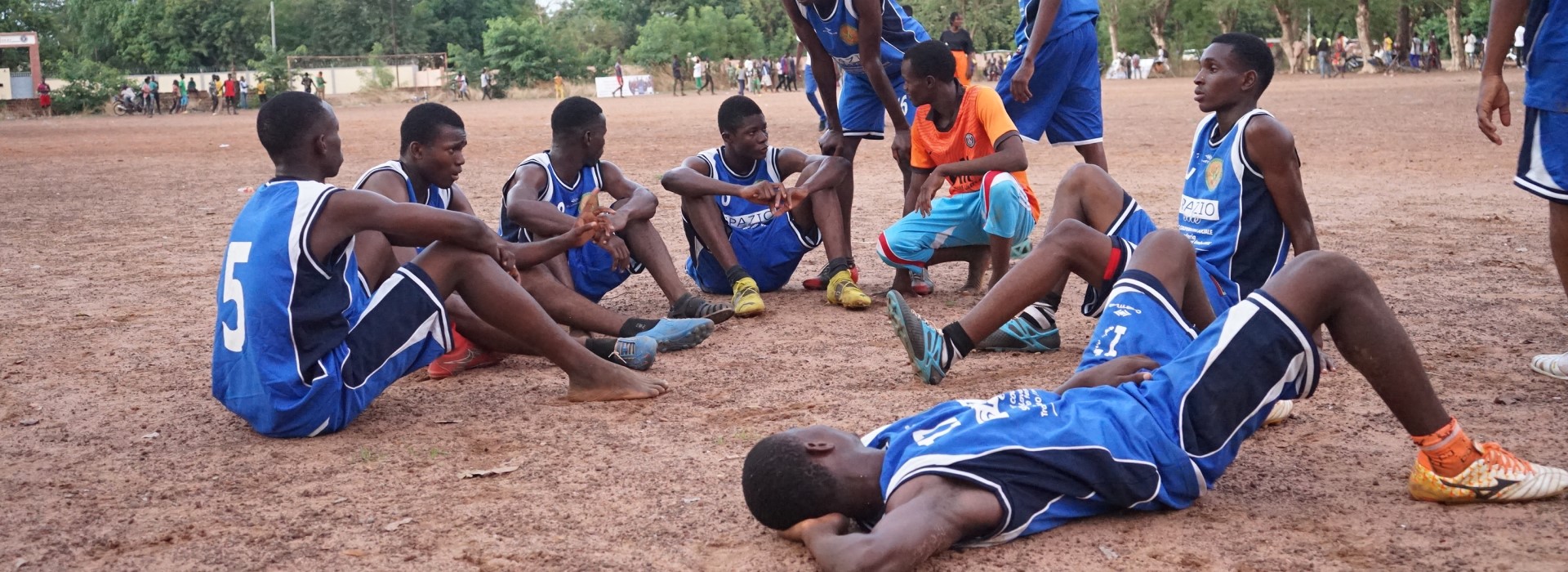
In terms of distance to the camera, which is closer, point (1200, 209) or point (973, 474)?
point (973, 474)

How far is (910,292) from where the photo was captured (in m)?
6.19

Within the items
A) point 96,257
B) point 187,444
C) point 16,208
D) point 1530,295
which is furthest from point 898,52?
point 16,208

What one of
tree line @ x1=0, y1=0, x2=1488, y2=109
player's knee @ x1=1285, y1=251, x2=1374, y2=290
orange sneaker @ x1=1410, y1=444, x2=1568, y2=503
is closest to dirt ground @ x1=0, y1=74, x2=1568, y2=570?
orange sneaker @ x1=1410, y1=444, x2=1568, y2=503

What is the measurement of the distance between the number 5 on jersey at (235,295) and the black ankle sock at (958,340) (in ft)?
7.13

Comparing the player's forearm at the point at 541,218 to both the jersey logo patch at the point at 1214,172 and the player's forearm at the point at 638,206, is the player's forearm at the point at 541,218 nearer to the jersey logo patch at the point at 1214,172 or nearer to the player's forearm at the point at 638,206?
the player's forearm at the point at 638,206

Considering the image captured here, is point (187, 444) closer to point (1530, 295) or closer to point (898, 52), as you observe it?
point (898, 52)

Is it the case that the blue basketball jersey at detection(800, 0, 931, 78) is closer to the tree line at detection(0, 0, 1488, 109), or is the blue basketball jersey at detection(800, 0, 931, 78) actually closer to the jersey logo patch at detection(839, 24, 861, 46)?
the jersey logo patch at detection(839, 24, 861, 46)

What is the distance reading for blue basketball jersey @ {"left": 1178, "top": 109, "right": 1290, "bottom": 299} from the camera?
4.06 m

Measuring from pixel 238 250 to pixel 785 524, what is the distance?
2021mm

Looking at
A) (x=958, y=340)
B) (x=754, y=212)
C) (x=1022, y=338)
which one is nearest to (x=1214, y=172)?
(x=1022, y=338)

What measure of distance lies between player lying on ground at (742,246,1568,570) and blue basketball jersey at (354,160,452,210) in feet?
8.00

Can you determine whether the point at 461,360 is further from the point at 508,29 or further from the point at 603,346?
the point at 508,29

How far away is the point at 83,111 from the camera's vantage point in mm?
44188

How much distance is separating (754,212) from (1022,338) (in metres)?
1.85
